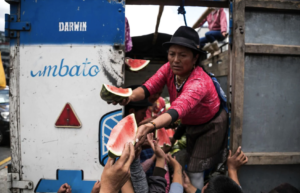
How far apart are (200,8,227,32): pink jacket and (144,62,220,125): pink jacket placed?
147 inches

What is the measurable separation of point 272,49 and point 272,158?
1234 mm

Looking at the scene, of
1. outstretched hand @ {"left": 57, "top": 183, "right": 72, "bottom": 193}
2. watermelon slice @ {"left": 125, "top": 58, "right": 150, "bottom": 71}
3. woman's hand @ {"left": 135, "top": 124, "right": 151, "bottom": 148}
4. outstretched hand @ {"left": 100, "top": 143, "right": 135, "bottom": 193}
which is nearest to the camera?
outstretched hand @ {"left": 100, "top": 143, "right": 135, "bottom": 193}

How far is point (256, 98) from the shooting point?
2.44 meters

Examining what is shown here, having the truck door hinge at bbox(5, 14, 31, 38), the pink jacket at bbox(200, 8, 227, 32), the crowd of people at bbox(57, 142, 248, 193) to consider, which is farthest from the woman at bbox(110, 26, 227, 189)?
the pink jacket at bbox(200, 8, 227, 32)

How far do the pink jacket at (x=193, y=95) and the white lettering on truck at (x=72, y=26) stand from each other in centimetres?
95

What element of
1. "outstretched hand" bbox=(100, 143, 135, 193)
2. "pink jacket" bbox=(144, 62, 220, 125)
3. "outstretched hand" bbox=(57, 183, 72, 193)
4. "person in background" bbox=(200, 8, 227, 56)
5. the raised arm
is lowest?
"outstretched hand" bbox=(57, 183, 72, 193)

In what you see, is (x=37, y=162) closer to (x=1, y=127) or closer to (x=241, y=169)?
(x=241, y=169)

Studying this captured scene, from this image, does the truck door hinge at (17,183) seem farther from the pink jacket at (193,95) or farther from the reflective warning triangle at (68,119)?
the pink jacket at (193,95)

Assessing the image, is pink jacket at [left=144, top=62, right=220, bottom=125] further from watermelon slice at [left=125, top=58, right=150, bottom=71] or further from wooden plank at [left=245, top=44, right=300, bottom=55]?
wooden plank at [left=245, top=44, right=300, bottom=55]

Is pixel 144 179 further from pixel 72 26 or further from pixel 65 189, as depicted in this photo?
pixel 72 26

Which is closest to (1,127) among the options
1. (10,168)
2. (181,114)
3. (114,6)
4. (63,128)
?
(10,168)

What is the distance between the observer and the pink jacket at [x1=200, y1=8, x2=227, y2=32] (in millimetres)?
5575

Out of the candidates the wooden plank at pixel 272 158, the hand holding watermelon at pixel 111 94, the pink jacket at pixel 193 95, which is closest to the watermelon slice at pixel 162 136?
the pink jacket at pixel 193 95

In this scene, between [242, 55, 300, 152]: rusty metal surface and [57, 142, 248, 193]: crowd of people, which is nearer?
[57, 142, 248, 193]: crowd of people
